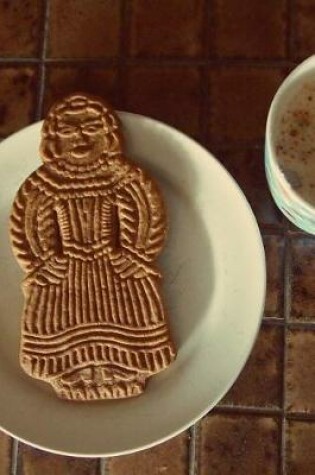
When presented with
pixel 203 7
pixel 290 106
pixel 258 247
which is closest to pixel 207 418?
pixel 258 247

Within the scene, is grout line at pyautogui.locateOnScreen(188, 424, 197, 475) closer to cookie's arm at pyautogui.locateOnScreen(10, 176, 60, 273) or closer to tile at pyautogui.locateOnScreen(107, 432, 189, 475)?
tile at pyautogui.locateOnScreen(107, 432, 189, 475)

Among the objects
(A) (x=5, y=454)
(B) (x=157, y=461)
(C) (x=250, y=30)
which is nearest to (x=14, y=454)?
(A) (x=5, y=454)

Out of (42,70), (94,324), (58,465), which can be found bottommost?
(58,465)

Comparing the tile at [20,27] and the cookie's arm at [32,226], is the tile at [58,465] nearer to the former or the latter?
the cookie's arm at [32,226]

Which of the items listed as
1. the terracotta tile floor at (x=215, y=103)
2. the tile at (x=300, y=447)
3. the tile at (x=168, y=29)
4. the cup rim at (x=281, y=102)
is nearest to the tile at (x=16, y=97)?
the terracotta tile floor at (x=215, y=103)

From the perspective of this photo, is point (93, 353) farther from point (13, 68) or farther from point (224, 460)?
point (13, 68)

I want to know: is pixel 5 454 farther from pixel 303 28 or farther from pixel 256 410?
pixel 303 28

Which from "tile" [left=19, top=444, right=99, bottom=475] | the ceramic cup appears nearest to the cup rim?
the ceramic cup
